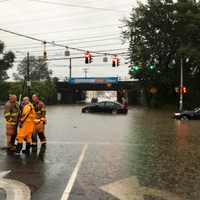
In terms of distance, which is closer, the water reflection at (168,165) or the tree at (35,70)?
the water reflection at (168,165)

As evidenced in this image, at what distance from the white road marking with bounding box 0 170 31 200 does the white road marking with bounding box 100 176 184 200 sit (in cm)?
140

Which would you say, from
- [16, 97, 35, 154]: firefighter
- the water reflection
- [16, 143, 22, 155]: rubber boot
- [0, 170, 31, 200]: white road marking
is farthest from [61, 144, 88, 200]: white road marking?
[16, 143, 22, 155]: rubber boot

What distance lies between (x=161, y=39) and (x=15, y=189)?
6057cm

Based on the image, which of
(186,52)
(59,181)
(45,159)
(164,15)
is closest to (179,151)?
(45,159)

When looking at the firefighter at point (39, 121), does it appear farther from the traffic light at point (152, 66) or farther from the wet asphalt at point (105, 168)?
the traffic light at point (152, 66)

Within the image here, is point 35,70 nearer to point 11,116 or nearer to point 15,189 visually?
point 11,116

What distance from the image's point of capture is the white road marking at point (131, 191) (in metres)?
9.00

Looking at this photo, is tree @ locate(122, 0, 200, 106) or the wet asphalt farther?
tree @ locate(122, 0, 200, 106)

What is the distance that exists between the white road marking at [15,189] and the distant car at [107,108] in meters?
43.7

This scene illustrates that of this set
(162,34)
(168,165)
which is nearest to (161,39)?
(162,34)

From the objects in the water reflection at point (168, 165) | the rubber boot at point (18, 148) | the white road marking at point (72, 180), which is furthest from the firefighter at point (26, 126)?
the water reflection at point (168, 165)

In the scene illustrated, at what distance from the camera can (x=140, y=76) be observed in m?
72.2

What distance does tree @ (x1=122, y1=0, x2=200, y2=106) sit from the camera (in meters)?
67.6

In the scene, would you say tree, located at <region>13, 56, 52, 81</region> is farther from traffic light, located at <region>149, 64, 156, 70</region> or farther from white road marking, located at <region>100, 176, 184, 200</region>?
white road marking, located at <region>100, 176, 184, 200</region>
